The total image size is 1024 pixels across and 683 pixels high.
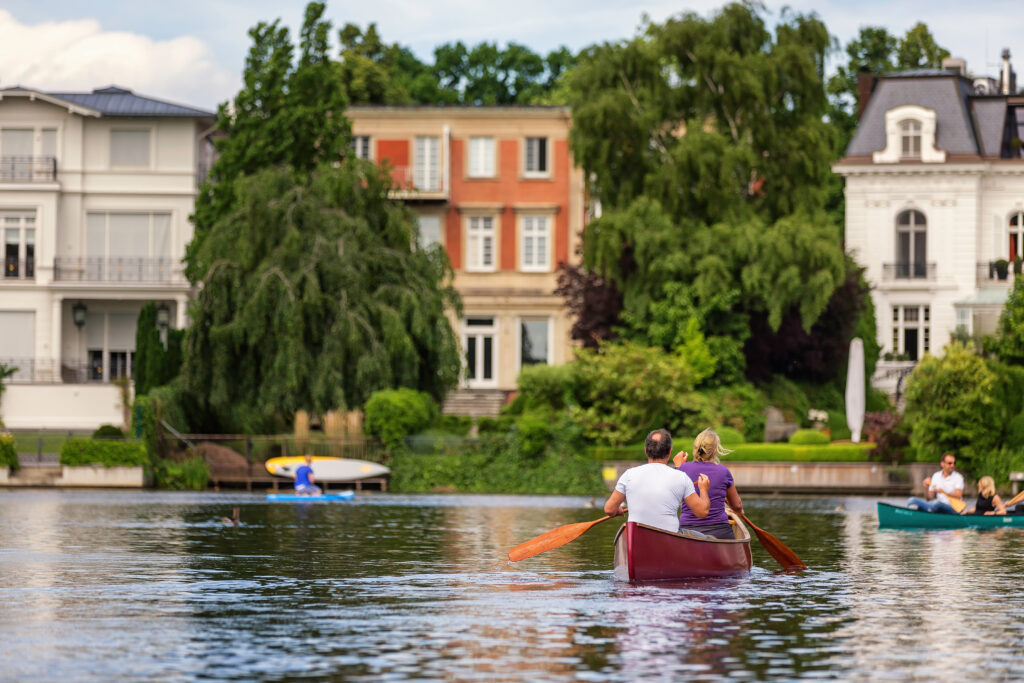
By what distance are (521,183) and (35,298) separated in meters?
18.8

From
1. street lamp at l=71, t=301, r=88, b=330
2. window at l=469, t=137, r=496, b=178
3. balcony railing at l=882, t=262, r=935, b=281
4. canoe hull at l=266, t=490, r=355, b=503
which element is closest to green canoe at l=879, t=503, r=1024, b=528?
canoe hull at l=266, t=490, r=355, b=503

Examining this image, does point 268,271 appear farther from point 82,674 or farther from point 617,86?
point 82,674

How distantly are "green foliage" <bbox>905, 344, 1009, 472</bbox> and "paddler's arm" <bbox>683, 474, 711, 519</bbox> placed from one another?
28.6m

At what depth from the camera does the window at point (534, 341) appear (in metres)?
69.1

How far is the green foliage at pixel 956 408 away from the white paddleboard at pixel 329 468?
15378 mm

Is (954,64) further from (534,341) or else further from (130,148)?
(130,148)

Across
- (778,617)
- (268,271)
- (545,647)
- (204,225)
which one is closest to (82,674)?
(545,647)

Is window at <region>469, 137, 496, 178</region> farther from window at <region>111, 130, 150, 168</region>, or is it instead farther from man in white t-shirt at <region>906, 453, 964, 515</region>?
man in white t-shirt at <region>906, 453, 964, 515</region>

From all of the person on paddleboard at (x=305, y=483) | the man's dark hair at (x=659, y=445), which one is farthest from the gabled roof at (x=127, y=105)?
the man's dark hair at (x=659, y=445)

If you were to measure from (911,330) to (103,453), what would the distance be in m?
29.8

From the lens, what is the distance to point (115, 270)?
213ft

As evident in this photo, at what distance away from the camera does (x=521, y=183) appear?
68875 millimetres

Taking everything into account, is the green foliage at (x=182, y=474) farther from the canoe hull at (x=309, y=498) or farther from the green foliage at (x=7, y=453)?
the canoe hull at (x=309, y=498)

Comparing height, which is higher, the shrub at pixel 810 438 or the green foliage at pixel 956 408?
the green foliage at pixel 956 408
